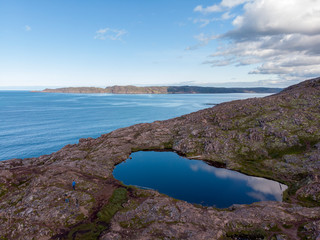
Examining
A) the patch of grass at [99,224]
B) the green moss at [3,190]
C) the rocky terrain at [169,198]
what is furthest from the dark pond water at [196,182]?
the green moss at [3,190]

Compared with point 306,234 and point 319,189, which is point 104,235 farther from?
point 319,189

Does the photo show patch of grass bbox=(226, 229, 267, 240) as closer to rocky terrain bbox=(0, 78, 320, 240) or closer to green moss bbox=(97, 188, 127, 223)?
rocky terrain bbox=(0, 78, 320, 240)

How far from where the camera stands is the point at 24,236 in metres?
36.0

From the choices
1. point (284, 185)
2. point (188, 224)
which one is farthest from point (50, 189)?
point (284, 185)


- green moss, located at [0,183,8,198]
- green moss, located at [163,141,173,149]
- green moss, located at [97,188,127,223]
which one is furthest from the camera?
green moss, located at [163,141,173,149]

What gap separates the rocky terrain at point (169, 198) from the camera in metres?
37.0

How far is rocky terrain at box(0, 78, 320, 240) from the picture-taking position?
37.0 meters

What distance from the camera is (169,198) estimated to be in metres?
48.5

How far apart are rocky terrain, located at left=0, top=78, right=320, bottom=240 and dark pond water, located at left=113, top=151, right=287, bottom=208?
3.92 meters

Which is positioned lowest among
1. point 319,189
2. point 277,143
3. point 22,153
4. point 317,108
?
point 22,153

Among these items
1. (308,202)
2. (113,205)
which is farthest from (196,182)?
(308,202)

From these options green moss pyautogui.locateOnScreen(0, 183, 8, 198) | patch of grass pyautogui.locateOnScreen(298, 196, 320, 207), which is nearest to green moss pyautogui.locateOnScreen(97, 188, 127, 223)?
green moss pyautogui.locateOnScreen(0, 183, 8, 198)

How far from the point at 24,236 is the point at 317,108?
A: 126262 millimetres

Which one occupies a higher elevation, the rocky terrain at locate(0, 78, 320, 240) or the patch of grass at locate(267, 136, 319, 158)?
the patch of grass at locate(267, 136, 319, 158)
